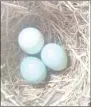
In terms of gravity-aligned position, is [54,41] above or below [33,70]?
above

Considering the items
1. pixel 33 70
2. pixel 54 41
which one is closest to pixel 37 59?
pixel 33 70

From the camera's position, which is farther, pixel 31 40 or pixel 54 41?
pixel 54 41

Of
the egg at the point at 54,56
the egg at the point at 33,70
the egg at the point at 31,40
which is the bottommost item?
the egg at the point at 33,70

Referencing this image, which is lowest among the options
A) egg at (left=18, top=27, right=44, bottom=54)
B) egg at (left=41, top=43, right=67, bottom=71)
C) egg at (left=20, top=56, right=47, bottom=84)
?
egg at (left=20, top=56, right=47, bottom=84)

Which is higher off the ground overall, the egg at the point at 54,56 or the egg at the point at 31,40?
the egg at the point at 31,40

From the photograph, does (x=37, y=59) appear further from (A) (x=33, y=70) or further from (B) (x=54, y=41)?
(B) (x=54, y=41)

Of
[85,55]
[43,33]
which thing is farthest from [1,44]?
[85,55]
